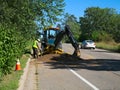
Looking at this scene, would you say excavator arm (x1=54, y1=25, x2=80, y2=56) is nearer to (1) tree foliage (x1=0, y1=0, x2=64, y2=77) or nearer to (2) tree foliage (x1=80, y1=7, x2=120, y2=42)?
(1) tree foliage (x1=0, y1=0, x2=64, y2=77)

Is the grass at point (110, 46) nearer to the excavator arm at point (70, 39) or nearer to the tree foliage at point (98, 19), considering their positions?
the excavator arm at point (70, 39)

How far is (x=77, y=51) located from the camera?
32.4m

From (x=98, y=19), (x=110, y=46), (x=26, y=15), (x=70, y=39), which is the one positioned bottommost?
(x=110, y=46)

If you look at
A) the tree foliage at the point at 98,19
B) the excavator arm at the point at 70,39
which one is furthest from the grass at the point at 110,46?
the tree foliage at the point at 98,19

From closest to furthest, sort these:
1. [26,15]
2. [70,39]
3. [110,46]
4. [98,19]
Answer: [26,15]
[70,39]
[110,46]
[98,19]

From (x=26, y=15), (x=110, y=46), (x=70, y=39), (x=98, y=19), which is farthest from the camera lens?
(x=98, y=19)

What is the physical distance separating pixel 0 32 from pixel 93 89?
3902 mm

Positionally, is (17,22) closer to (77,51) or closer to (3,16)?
(3,16)

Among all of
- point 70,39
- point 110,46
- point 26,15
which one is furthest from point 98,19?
point 26,15

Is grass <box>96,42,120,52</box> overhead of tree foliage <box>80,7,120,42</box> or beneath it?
beneath

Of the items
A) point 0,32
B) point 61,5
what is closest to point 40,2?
point 61,5

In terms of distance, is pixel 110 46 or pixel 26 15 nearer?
pixel 26 15

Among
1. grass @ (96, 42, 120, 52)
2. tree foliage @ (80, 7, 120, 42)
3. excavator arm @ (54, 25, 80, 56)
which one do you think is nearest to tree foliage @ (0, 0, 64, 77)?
excavator arm @ (54, 25, 80, 56)

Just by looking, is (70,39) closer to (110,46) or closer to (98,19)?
(110,46)
